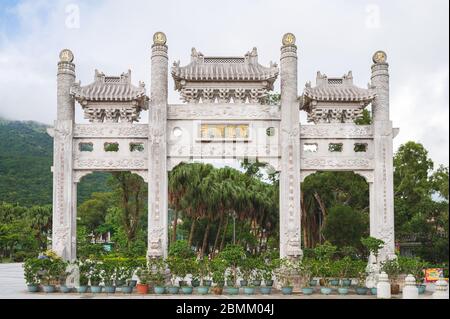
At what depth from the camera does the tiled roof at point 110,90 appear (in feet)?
50.2

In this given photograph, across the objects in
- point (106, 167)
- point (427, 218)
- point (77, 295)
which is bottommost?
point (77, 295)

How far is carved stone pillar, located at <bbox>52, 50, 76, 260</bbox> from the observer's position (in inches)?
586

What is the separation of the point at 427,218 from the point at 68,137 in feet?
50.2

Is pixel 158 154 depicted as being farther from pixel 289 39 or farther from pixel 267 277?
pixel 289 39

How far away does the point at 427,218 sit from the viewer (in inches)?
898

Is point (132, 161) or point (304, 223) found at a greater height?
point (132, 161)

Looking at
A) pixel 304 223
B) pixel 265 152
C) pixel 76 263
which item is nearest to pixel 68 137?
pixel 76 263

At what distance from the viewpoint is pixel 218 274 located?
13.7 m

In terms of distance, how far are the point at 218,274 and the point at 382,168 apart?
18.2 ft

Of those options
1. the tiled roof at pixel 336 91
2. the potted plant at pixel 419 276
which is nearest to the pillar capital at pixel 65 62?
the tiled roof at pixel 336 91

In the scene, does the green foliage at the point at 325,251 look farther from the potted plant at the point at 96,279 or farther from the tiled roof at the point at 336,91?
the potted plant at the point at 96,279
